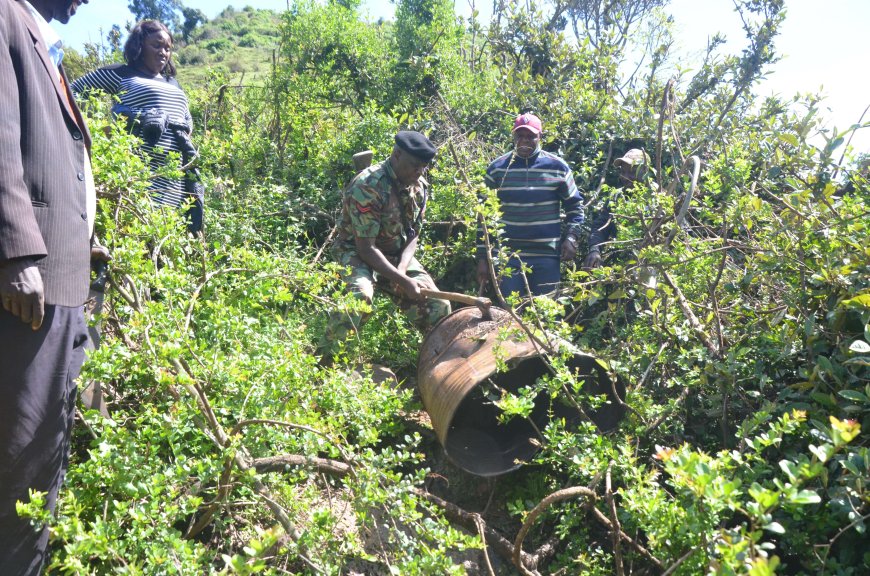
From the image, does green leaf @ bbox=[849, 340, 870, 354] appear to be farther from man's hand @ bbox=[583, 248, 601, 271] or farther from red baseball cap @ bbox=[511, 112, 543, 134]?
red baseball cap @ bbox=[511, 112, 543, 134]

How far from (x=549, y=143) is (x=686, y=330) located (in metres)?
3.34

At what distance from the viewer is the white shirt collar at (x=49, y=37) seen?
228cm

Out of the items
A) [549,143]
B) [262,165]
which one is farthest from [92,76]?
[549,143]

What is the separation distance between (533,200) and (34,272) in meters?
3.60

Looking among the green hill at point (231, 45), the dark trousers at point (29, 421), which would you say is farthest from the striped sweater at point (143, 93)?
the green hill at point (231, 45)

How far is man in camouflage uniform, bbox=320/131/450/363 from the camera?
14.1 feet

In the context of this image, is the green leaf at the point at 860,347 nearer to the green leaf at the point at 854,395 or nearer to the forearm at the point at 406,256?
the green leaf at the point at 854,395

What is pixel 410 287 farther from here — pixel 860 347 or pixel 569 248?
pixel 860 347

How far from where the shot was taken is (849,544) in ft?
7.61

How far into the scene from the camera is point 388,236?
4676 millimetres

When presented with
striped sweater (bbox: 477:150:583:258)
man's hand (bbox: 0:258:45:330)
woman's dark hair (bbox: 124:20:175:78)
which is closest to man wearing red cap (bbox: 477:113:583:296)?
striped sweater (bbox: 477:150:583:258)

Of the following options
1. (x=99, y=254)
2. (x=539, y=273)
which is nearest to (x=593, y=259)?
(x=539, y=273)

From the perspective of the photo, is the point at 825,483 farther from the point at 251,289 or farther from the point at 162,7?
the point at 162,7

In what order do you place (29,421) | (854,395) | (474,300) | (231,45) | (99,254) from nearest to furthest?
(29,421) → (854,395) → (99,254) → (474,300) → (231,45)
